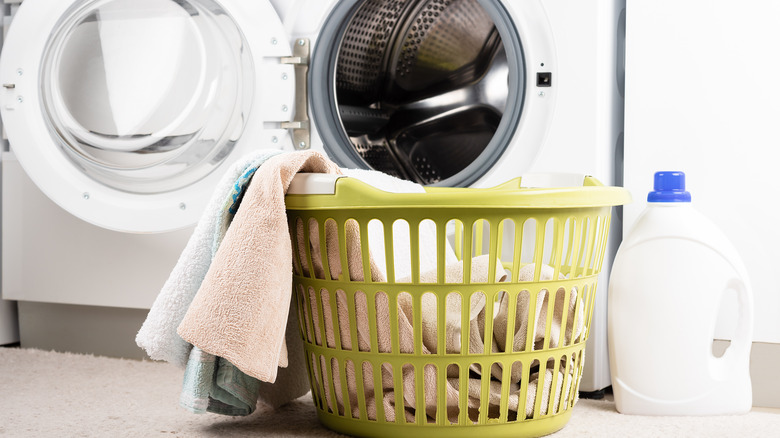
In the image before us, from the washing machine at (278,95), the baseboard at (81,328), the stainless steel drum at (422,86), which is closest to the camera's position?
the washing machine at (278,95)

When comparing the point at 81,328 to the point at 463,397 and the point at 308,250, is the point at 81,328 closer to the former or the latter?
the point at 308,250

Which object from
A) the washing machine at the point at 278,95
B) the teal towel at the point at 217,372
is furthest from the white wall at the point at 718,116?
the teal towel at the point at 217,372

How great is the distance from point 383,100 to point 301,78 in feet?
0.70

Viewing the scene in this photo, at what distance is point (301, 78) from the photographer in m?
1.45

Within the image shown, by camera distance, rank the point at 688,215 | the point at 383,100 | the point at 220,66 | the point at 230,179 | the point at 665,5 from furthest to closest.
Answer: the point at 383,100
the point at 220,66
the point at 665,5
the point at 688,215
the point at 230,179

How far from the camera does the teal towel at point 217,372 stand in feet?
3.26

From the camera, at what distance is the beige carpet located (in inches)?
42.4

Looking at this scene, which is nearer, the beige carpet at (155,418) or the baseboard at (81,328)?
the beige carpet at (155,418)

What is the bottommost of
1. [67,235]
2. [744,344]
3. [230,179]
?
[744,344]

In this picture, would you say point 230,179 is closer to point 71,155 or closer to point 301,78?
point 301,78

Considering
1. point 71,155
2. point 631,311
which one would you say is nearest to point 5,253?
point 71,155

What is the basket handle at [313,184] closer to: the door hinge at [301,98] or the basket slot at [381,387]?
the basket slot at [381,387]

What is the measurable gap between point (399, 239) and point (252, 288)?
0.36 meters

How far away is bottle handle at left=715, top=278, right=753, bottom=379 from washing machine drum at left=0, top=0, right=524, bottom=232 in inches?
17.2
